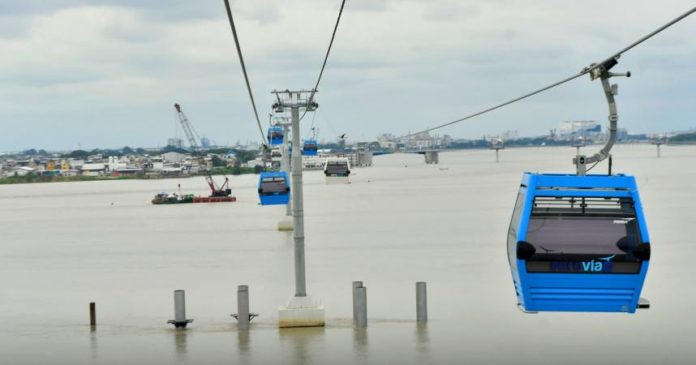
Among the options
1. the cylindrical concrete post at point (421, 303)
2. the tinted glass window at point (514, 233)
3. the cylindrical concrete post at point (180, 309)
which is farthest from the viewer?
the cylindrical concrete post at point (180, 309)

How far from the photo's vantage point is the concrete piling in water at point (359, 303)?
49.6 ft

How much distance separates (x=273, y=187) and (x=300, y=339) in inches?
821

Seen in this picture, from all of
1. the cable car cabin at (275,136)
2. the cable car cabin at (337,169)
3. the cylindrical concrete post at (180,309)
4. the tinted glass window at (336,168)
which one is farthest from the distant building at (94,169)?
the cylindrical concrete post at (180,309)

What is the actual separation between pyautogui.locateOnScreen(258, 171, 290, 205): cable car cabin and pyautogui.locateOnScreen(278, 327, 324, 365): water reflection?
66.2 feet

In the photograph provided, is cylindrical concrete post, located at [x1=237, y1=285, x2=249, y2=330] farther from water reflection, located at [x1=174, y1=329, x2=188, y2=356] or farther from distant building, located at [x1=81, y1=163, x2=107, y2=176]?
distant building, located at [x1=81, y1=163, x2=107, y2=176]

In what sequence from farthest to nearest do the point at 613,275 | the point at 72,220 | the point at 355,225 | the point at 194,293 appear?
the point at 72,220, the point at 355,225, the point at 194,293, the point at 613,275

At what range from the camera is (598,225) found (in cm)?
1038

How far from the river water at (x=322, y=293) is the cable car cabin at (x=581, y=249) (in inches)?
162

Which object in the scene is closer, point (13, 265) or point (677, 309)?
point (677, 309)

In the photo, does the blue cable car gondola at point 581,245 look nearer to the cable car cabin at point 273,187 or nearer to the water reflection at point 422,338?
the water reflection at point 422,338

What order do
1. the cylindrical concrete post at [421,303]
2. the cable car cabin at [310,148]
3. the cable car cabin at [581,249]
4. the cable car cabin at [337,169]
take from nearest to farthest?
1. the cable car cabin at [581,249]
2. the cylindrical concrete post at [421,303]
3. the cable car cabin at [310,148]
4. the cable car cabin at [337,169]

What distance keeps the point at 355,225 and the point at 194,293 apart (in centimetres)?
2390

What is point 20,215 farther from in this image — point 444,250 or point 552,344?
point 552,344

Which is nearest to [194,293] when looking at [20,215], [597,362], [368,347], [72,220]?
[368,347]
